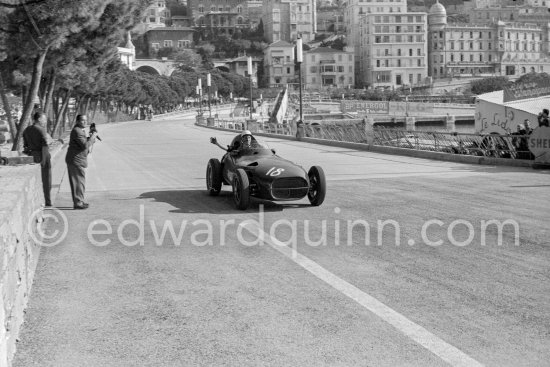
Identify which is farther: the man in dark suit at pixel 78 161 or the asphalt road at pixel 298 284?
the man in dark suit at pixel 78 161

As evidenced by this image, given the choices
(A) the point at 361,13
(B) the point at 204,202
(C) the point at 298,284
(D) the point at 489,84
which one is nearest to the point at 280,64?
(A) the point at 361,13

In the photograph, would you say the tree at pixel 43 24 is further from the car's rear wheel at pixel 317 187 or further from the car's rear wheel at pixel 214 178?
the car's rear wheel at pixel 317 187

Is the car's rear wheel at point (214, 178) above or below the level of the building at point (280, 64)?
below

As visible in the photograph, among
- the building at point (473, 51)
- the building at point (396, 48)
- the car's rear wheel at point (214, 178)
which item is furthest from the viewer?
the building at point (473, 51)

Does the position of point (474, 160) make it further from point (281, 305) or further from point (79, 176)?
point (281, 305)

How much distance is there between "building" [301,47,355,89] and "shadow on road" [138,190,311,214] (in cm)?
16302

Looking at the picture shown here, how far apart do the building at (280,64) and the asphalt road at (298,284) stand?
17915 centimetres

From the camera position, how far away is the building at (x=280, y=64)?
18962cm

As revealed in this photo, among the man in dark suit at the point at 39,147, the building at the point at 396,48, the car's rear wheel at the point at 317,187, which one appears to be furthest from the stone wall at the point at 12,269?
the building at the point at 396,48

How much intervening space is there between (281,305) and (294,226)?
4088mm

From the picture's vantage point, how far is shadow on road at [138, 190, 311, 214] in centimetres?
1215

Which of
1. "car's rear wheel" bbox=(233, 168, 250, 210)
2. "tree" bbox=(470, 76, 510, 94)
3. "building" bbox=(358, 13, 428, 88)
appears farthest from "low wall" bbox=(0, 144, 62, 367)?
"building" bbox=(358, 13, 428, 88)

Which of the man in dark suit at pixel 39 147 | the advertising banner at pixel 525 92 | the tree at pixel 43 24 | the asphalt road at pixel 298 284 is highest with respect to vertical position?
the tree at pixel 43 24

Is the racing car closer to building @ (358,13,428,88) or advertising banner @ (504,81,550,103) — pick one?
advertising banner @ (504,81,550,103)
